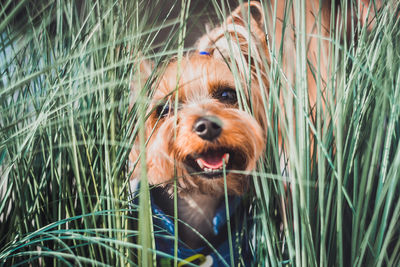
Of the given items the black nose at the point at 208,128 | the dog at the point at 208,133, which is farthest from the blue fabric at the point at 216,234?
the black nose at the point at 208,128

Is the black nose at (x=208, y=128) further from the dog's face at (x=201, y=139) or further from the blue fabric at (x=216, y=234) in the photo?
the blue fabric at (x=216, y=234)

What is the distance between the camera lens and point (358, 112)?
1.40 ft

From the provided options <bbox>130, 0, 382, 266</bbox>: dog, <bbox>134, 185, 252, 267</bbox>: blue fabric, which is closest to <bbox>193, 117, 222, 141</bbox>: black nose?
<bbox>130, 0, 382, 266</bbox>: dog

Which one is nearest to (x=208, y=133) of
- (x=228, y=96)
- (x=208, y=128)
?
(x=208, y=128)

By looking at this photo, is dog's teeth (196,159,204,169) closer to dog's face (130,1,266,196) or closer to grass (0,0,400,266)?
dog's face (130,1,266,196)

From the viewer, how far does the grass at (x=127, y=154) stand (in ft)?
1.30

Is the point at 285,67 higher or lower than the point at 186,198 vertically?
higher

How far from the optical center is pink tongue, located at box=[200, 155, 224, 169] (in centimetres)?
57

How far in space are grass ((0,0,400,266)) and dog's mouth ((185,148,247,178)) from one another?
113 mm

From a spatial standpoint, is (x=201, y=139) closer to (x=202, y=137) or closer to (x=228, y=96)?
(x=202, y=137)

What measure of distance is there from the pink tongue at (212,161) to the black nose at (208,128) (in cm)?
4

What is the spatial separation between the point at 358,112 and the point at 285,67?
14 cm

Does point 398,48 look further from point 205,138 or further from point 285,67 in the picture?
point 205,138

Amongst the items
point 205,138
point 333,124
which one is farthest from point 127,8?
point 333,124
